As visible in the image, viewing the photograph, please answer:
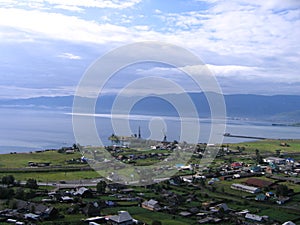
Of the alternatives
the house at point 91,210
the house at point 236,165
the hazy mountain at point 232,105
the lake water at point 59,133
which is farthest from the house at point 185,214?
the hazy mountain at point 232,105

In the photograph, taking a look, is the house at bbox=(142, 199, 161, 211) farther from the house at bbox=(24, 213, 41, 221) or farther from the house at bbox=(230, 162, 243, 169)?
the house at bbox=(230, 162, 243, 169)

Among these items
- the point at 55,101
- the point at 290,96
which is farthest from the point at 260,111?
the point at 55,101

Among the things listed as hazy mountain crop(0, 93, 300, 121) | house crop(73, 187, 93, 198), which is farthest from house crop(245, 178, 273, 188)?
hazy mountain crop(0, 93, 300, 121)

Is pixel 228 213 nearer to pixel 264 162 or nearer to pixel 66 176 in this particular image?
pixel 66 176

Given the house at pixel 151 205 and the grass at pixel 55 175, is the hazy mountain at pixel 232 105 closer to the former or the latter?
the grass at pixel 55 175

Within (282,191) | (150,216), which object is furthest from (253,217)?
(282,191)
